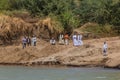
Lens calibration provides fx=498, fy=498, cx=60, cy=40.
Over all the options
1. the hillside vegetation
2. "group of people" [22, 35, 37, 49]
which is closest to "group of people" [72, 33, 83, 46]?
"group of people" [22, 35, 37, 49]

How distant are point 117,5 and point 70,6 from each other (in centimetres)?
522

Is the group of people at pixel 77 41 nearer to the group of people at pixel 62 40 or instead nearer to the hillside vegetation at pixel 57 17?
the group of people at pixel 62 40

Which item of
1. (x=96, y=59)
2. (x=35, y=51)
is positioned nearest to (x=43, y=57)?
(x=35, y=51)

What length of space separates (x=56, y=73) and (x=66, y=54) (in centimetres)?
699

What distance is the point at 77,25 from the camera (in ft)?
157

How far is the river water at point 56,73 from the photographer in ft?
97.8

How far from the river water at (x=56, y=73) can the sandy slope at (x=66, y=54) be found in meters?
2.09

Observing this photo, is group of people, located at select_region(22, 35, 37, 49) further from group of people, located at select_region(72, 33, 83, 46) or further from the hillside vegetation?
group of people, located at select_region(72, 33, 83, 46)

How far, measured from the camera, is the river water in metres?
29.8

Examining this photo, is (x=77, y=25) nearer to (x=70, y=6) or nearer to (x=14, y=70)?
(x=70, y=6)

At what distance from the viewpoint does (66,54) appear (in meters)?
39.3

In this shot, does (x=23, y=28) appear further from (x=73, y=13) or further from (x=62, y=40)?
(x=73, y=13)

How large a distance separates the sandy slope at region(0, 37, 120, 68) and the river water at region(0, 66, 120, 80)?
6.84ft

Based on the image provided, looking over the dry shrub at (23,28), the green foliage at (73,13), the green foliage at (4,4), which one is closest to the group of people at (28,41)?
the dry shrub at (23,28)
